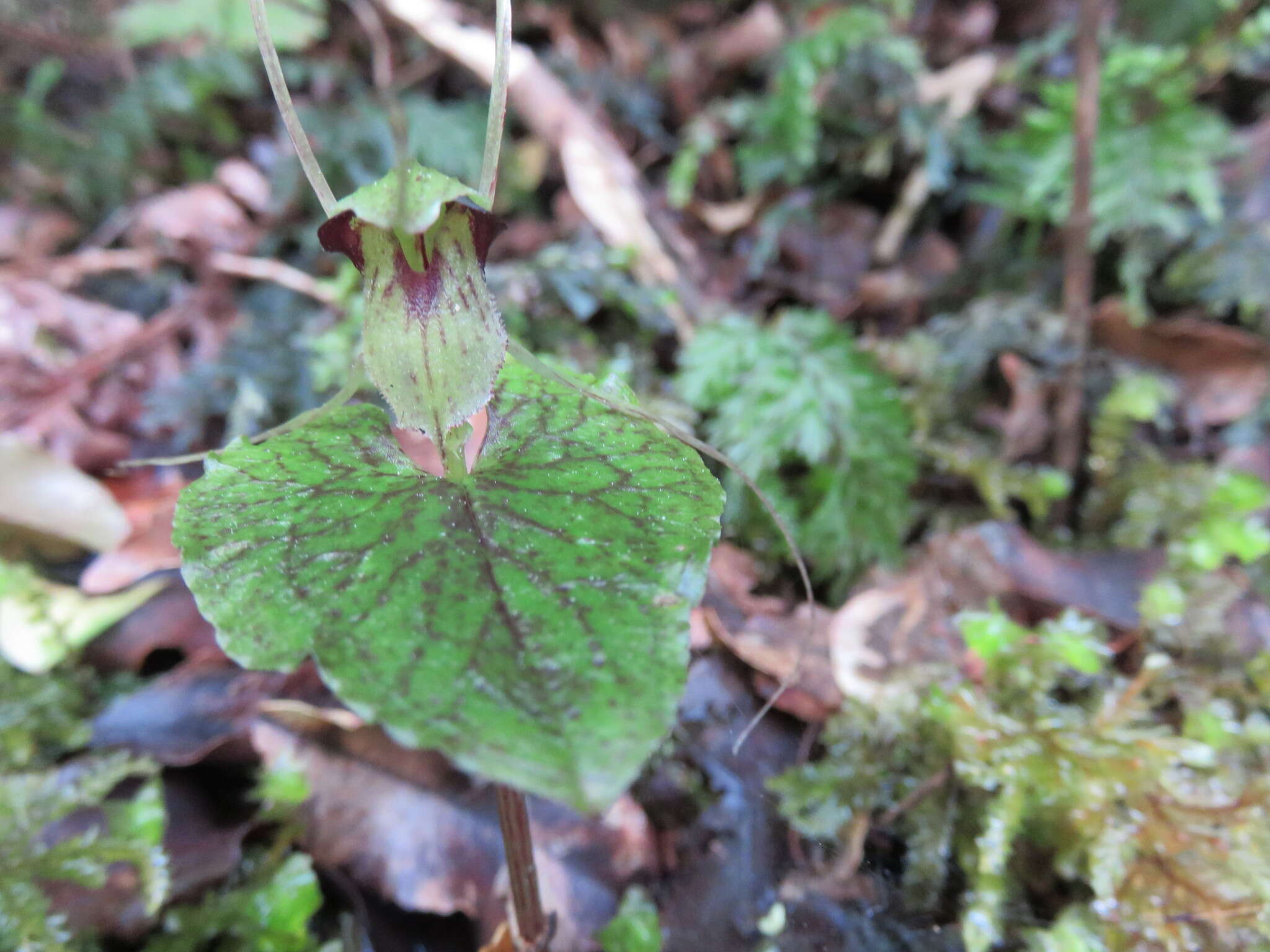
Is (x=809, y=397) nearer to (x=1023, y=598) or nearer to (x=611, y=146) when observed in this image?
(x=1023, y=598)

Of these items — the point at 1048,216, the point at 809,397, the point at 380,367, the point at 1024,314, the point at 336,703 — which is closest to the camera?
the point at 380,367

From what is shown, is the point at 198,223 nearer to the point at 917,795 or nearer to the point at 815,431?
the point at 815,431

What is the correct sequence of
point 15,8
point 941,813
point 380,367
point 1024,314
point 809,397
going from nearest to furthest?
point 380,367 < point 941,813 < point 809,397 < point 1024,314 < point 15,8

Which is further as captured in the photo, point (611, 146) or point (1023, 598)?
point (611, 146)

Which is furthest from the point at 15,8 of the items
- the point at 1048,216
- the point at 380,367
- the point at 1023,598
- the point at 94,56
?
the point at 1023,598

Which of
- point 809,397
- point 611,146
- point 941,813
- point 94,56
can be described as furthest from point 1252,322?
point 94,56

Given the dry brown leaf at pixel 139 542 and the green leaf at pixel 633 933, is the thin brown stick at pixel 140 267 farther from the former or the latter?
the green leaf at pixel 633 933

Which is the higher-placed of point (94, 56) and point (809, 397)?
point (94, 56)

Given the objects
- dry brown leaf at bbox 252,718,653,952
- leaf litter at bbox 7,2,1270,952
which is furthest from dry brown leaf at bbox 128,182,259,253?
dry brown leaf at bbox 252,718,653,952

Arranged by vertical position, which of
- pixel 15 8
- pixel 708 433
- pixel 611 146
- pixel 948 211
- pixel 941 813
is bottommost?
pixel 941 813
